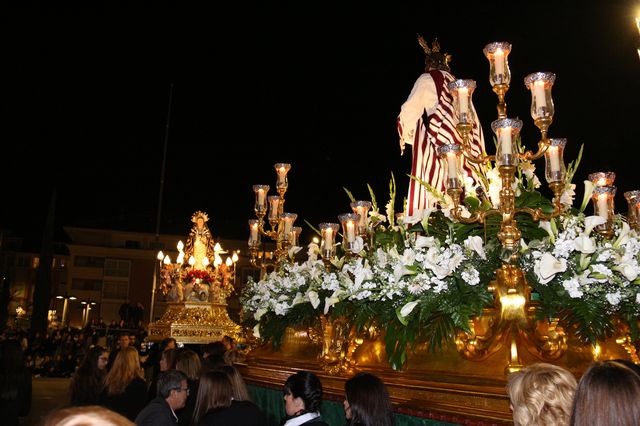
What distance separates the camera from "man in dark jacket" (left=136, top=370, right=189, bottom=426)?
4.69 metres

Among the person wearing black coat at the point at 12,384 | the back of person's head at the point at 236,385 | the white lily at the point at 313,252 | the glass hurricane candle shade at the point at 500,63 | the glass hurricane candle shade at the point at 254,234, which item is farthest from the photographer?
the glass hurricane candle shade at the point at 254,234

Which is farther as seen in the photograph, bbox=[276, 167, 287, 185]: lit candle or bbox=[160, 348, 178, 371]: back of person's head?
bbox=[276, 167, 287, 185]: lit candle

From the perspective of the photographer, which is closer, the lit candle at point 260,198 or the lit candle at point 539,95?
the lit candle at point 539,95

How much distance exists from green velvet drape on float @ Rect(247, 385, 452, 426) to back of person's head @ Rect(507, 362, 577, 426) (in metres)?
1.57

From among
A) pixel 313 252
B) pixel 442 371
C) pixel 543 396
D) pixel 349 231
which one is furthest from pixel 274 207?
pixel 543 396

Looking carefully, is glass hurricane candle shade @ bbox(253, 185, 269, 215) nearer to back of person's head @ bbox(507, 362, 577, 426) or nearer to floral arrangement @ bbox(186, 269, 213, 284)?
floral arrangement @ bbox(186, 269, 213, 284)

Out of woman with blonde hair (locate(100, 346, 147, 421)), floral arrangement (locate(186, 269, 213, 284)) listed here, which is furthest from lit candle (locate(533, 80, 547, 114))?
floral arrangement (locate(186, 269, 213, 284))

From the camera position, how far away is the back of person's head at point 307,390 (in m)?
4.12

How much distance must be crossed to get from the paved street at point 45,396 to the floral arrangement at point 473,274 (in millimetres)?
7787

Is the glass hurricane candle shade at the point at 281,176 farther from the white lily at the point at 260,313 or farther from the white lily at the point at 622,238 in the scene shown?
the white lily at the point at 622,238

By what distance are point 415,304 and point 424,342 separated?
0.36m

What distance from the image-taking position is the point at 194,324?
10.4 meters

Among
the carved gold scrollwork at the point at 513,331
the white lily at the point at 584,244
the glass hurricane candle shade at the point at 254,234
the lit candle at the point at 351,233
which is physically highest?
the glass hurricane candle shade at the point at 254,234

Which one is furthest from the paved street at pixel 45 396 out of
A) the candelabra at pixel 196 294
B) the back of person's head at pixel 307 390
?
the back of person's head at pixel 307 390
